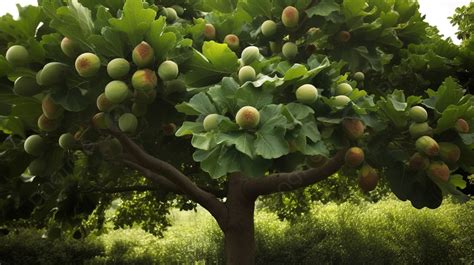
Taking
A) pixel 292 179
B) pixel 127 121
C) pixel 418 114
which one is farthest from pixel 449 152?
pixel 127 121

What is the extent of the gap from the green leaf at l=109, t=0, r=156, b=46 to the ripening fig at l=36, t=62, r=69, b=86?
423 millimetres

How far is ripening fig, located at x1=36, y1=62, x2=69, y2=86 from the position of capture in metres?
2.74

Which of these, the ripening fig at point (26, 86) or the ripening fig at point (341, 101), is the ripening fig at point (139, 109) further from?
the ripening fig at point (341, 101)

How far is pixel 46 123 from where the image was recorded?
123 inches

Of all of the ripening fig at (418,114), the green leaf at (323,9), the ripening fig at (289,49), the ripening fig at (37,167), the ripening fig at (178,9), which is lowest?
the ripening fig at (418,114)

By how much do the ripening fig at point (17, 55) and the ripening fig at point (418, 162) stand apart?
2.38 metres

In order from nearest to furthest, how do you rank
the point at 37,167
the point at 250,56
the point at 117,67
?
the point at 117,67 → the point at 250,56 → the point at 37,167

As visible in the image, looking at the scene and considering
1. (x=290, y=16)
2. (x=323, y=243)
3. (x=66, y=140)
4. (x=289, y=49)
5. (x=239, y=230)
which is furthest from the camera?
(x=323, y=243)

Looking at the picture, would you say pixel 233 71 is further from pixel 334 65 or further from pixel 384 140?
pixel 384 140

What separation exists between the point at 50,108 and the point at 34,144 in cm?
58

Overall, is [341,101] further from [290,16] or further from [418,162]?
[290,16]

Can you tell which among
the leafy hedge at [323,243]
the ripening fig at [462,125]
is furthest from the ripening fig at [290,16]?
the leafy hedge at [323,243]

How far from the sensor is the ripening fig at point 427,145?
2969 mm

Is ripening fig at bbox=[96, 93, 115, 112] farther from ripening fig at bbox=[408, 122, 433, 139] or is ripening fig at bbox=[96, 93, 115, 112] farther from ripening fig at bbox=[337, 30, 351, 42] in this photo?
ripening fig at bbox=[337, 30, 351, 42]
